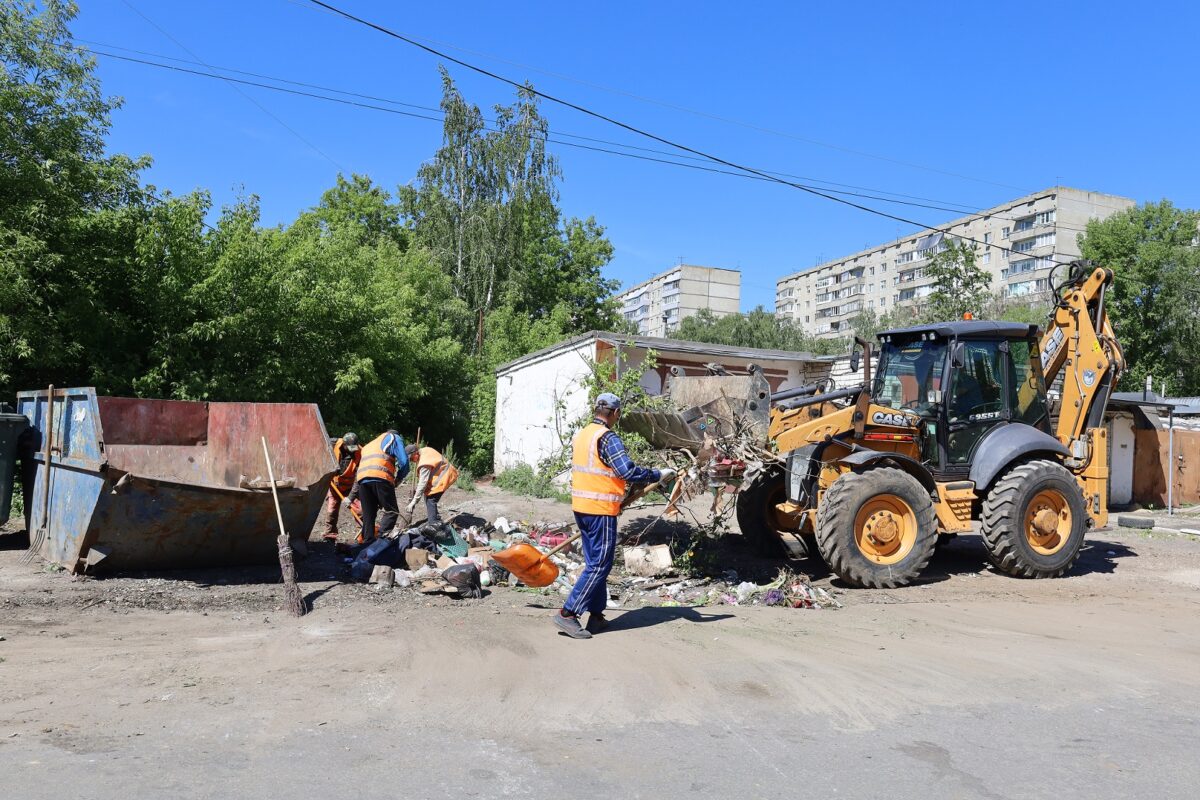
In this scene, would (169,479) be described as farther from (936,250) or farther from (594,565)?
(936,250)

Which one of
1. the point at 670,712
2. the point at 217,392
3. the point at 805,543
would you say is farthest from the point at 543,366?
the point at 670,712

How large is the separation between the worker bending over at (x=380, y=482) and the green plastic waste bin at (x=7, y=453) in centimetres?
330

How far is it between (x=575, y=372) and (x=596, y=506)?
10.9m

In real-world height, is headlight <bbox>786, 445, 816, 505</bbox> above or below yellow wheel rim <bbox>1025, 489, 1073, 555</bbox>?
above

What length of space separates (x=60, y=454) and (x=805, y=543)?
7.20 m

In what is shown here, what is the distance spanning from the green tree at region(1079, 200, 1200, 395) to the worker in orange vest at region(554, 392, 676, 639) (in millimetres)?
25371

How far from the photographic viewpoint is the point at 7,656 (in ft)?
16.1

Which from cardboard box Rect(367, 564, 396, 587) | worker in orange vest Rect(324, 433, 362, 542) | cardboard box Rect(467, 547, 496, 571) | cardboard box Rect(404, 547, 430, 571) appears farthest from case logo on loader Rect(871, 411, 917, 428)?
worker in orange vest Rect(324, 433, 362, 542)

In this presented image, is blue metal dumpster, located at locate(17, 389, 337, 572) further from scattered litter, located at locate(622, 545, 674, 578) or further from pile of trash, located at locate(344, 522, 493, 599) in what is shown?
scattered litter, located at locate(622, 545, 674, 578)

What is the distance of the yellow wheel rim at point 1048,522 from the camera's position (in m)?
8.38

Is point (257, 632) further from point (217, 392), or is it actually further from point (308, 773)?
point (217, 392)

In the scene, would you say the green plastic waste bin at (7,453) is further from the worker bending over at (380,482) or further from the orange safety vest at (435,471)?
the orange safety vest at (435,471)

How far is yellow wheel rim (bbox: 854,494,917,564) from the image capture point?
7.56m

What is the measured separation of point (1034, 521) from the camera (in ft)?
27.5
